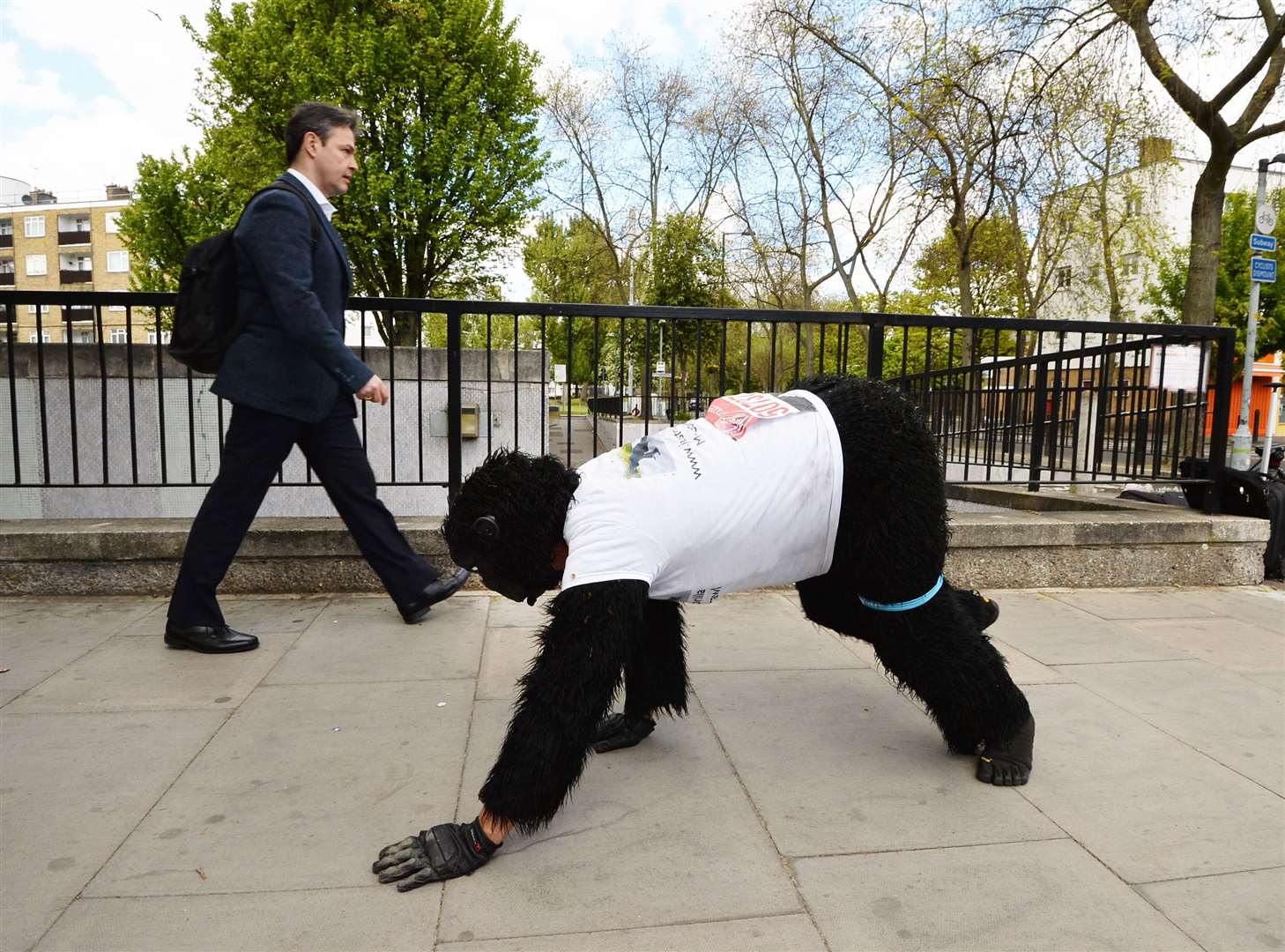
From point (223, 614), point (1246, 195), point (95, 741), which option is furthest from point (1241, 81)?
point (1246, 195)

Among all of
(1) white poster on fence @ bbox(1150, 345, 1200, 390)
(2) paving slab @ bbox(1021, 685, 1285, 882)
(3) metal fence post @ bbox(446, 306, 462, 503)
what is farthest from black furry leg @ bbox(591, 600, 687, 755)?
(1) white poster on fence @ bbox(1150, 345, 1200, 390)

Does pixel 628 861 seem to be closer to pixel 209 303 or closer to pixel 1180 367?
pixel 209 303

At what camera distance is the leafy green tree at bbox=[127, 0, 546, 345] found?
55.8 ft

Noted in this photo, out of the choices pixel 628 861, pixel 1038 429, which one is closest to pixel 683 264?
pixel 1038 429

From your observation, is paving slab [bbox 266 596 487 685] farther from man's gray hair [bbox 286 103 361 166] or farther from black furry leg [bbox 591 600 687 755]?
man's gray hair [bbox 286 103 361 166]

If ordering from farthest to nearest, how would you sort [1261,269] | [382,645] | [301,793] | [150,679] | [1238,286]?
[1238,286] < [1261,269] < [382,645] < [150,679] < [301,793]

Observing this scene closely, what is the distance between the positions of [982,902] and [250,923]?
156cm

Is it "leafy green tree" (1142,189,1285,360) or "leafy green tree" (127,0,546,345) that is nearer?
"leafy green tree" (127,0,546,345)

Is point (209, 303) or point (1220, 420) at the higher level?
point (209, 303)

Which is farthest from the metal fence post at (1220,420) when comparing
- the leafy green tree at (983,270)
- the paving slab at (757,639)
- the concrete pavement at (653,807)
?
the leafy green tree at (983,270)

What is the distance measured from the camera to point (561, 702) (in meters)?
1.84

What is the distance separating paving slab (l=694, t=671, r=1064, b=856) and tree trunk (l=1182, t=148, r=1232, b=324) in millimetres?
9321

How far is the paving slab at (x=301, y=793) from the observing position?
6.34 ft

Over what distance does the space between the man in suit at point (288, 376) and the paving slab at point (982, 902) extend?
2306mm
